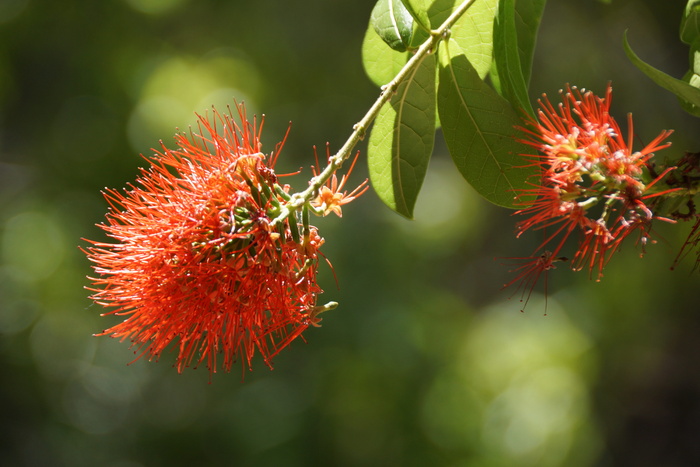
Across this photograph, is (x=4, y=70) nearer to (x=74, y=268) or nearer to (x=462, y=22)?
(x=74, y=268)

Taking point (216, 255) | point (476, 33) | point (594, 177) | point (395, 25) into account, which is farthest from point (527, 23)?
point (216, 255)

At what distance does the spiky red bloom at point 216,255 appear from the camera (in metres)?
1.02

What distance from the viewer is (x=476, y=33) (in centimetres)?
121

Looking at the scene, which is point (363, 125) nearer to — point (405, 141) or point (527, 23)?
point (405, 141)

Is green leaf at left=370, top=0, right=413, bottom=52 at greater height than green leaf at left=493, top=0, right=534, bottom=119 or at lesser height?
greater

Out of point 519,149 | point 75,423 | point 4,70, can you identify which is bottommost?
point 75,423

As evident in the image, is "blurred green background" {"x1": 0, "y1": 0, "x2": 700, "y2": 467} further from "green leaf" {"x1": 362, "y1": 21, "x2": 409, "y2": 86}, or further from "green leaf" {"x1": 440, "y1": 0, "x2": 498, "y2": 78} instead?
"green leaf" {"x1": 440, "y1": 0, "x2": 498, "y2": 78}

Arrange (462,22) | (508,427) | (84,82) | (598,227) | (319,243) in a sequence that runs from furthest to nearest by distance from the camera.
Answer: (84,82)
(508,427)
(462,22)
(319,243)
(598,227)

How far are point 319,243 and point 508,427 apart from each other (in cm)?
425

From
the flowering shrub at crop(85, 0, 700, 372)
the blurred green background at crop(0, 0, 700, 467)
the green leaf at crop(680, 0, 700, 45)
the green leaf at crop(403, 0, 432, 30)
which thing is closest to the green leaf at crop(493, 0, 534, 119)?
the flowering shrub at crop(85, 0, 700, 372)

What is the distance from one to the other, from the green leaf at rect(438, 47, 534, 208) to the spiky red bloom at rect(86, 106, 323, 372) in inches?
11.0

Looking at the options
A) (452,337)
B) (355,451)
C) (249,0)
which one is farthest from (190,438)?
(249,0)

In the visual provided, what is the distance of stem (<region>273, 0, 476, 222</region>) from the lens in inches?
36.9

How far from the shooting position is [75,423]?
551 centimetres
